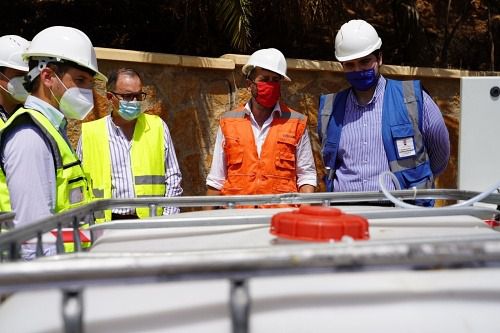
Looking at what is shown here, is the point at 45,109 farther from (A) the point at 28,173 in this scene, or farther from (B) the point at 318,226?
(B) the point at 318,226

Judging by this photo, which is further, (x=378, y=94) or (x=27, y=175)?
(x=378, y=94)

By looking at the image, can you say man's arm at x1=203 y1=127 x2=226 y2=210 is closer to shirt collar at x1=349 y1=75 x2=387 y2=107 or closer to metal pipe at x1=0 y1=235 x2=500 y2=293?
shirt collar at x1=349 y1=75 x2=387 y2=107

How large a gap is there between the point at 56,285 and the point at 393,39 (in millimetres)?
8870

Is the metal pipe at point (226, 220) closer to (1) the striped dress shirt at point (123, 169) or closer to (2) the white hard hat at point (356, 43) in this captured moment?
(1) the striped dress shirt at point (123, 169)

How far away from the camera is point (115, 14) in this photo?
7695 millimetres

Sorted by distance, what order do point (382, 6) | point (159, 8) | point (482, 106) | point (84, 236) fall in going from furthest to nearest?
point (382, 6)
point (159, 8)
point (482, 106)
point (84, 236)

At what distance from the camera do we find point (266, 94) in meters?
3.98

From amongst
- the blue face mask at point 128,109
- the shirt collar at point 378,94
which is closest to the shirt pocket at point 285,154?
the shirt collar at point 378,94

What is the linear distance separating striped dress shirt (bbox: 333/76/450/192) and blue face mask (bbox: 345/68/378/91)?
0.23ft

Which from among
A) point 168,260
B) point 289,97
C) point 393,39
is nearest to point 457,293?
point 168,260

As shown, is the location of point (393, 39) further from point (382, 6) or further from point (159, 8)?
point (159, 8)

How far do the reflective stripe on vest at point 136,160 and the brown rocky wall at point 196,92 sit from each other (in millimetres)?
1142

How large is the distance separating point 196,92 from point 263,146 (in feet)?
5.34

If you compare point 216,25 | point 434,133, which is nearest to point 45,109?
point 434,133
